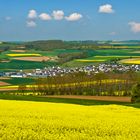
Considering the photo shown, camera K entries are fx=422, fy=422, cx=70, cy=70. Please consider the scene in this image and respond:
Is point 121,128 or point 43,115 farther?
point 43,115

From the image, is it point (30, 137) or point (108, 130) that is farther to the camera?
point (108, 130)

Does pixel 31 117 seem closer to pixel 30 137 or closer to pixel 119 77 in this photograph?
pixel 30 137

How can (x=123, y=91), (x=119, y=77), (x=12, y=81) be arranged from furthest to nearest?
(x=12, y=81)
(x=119, y=77)
(x=123, y=91)

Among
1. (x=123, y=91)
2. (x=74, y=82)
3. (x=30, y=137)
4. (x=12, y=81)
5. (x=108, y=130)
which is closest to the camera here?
(x=30, y=137)

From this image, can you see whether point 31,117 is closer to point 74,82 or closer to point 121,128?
point 121,128

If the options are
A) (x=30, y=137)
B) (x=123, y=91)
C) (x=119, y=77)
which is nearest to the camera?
(x=30, y=137)

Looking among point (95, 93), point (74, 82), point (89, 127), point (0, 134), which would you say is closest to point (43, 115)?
point (89, 127)

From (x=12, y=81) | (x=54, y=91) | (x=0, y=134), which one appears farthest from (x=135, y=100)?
(x=12, y=81)

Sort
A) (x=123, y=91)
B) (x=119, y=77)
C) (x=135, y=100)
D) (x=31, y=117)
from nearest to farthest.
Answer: (x=31, y=117), (x=135, y=100), (x=123, y=91), (x=119, y=77)

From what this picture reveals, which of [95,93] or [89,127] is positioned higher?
[89,127]
